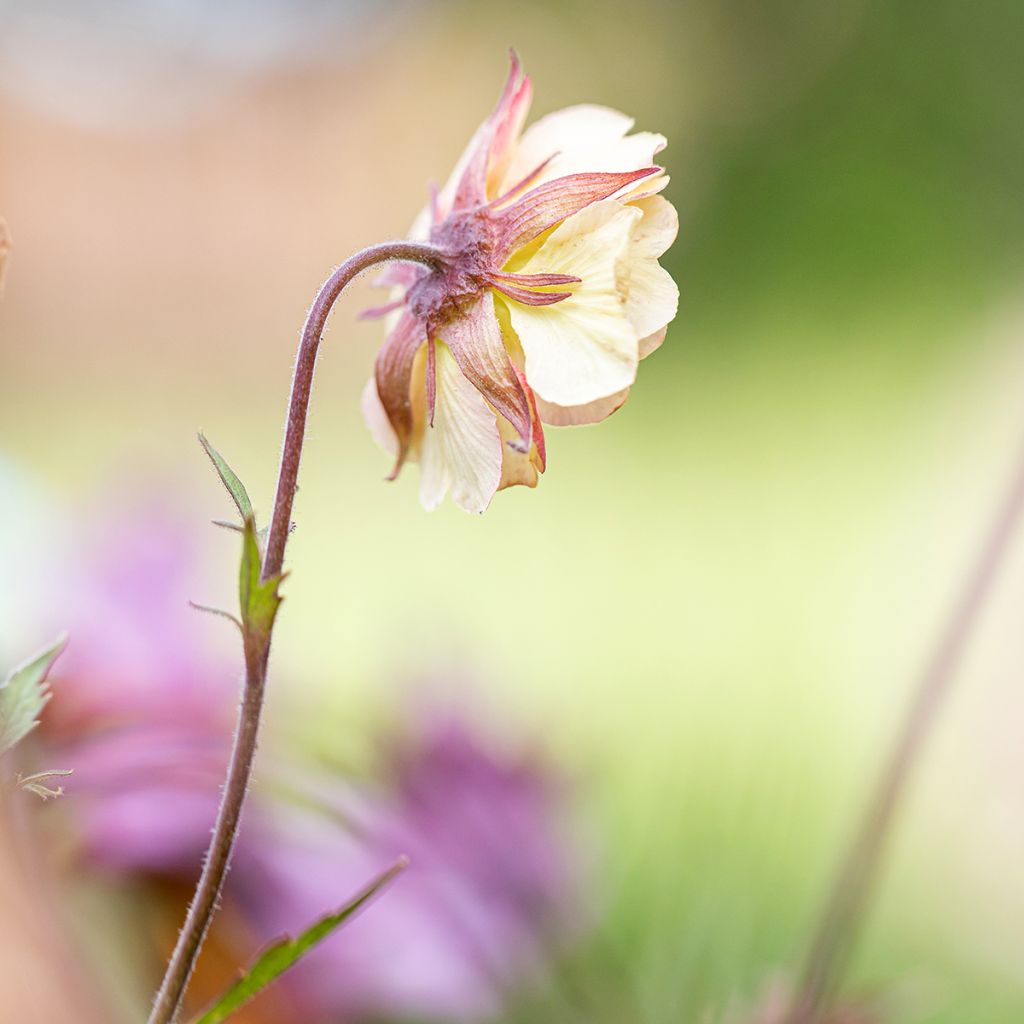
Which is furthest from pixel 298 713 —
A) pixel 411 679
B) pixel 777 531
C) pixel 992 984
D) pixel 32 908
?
pixel 777 531

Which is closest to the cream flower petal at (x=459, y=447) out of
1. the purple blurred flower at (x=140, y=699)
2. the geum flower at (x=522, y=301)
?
the geum flower at (x=522, y=301)

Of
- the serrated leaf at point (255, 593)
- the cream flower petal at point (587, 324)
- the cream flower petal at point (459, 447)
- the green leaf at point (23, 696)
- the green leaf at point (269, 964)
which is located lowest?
the green leaf at point (269, 964)

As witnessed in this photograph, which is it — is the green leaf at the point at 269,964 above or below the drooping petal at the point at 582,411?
below

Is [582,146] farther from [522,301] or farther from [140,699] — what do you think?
[140,699]

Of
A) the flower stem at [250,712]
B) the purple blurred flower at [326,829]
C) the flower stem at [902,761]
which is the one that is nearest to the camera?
the flower stem at [250,712]

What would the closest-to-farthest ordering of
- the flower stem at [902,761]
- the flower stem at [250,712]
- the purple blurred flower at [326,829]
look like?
1. the flower stem at [250,712]
2. the flower stem at [902,761]
3. the purple blurred flower at [326,829]

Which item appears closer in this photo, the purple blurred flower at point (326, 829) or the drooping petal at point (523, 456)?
the drooping petal at point (523, 456)

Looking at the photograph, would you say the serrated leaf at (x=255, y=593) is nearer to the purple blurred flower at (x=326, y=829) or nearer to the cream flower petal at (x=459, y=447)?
the cream flower petal at (x=459, y=447)

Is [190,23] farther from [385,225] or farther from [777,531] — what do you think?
[777,531]

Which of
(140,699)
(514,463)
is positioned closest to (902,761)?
(514,463)
